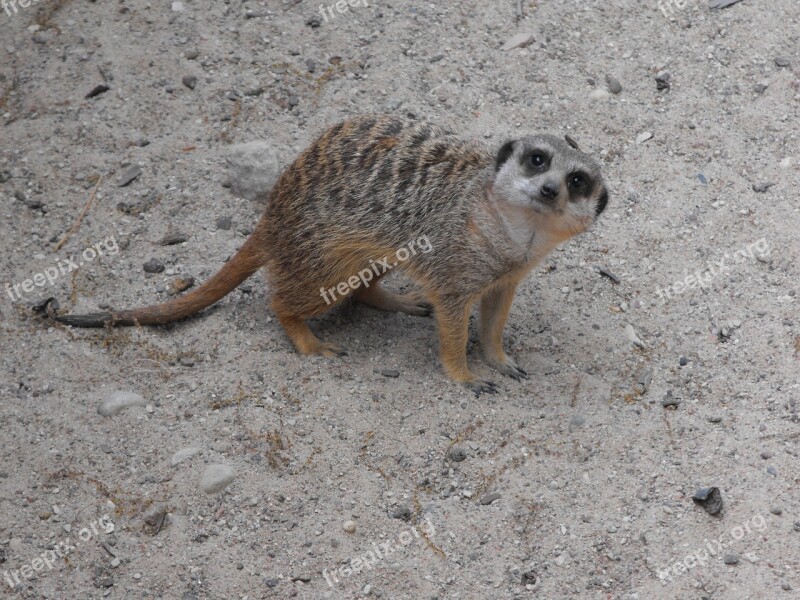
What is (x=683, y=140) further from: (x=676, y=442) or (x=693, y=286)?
(x=676, y=442)

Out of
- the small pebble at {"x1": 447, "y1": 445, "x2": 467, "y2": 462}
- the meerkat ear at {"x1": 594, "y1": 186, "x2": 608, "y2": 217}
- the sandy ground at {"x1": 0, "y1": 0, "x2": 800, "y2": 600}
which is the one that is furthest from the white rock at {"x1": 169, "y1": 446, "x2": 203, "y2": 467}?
the meerkat ear at {"x1": 594, "y1": 186, "x2": 608, "y2": 217}

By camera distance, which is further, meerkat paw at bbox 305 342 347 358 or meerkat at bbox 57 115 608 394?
meerkat paw at bbox 305 342 347 358

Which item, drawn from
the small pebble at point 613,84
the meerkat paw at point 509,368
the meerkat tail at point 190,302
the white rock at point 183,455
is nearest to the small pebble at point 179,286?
the meerkat tail at point 190,302

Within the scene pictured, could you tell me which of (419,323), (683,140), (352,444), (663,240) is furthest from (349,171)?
(683,140)

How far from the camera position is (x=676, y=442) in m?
3.59

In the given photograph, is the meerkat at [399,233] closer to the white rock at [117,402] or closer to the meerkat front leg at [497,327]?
the meerkat front leg at [497,327]

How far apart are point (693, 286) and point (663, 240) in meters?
0.29

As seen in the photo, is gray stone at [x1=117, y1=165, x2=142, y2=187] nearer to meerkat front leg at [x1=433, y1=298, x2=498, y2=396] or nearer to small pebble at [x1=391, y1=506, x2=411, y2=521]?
meerkat front leg at [x1=433, y1=298, x2=498, y2=396]

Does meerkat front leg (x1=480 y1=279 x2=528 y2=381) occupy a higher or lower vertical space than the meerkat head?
lower

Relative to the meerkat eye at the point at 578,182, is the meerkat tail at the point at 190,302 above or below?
below

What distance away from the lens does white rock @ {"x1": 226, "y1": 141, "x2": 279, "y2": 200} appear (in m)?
4.59

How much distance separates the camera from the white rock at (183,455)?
3531mm

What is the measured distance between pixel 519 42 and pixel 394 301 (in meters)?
1.63

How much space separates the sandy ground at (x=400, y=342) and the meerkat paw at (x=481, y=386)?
0.06 m
